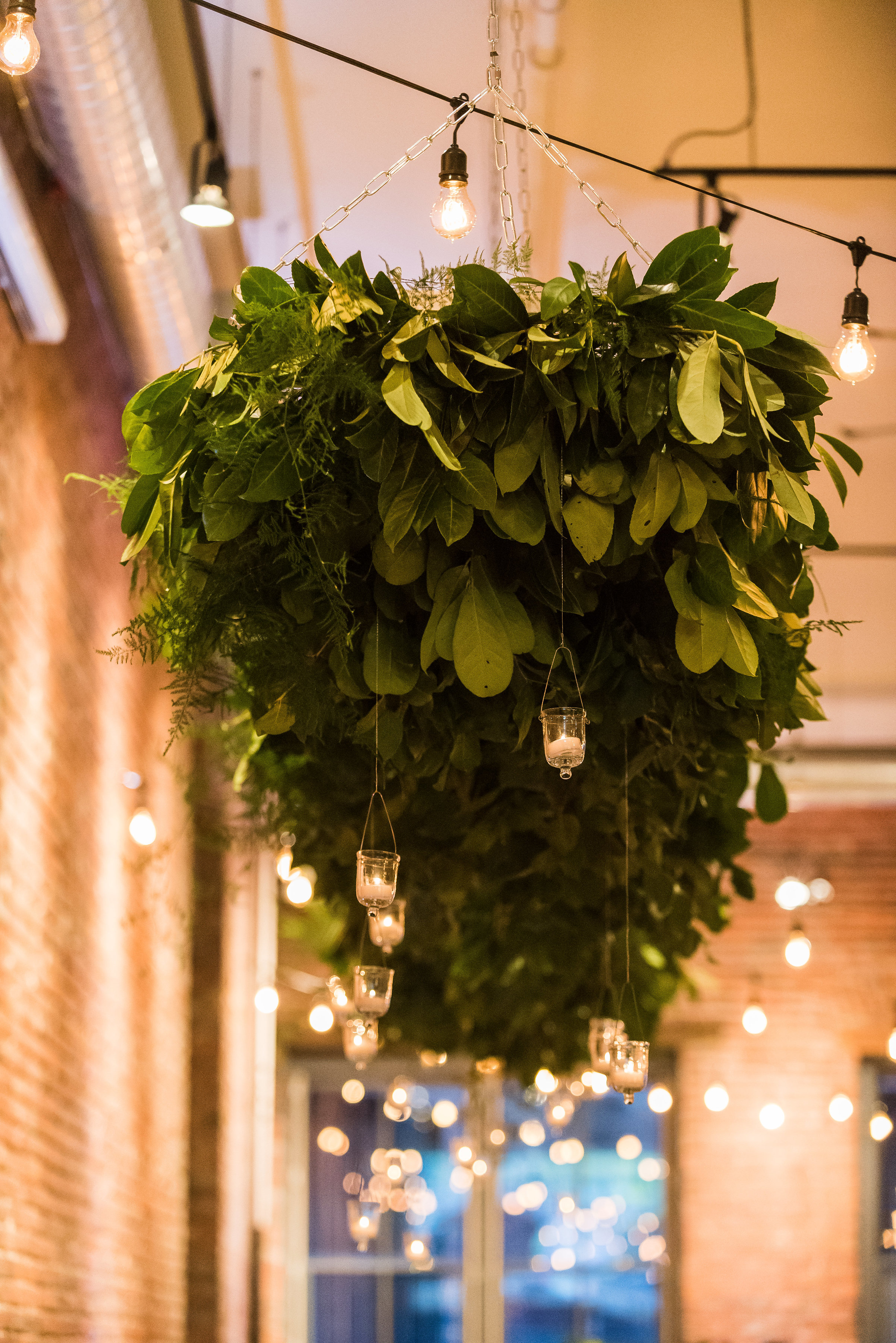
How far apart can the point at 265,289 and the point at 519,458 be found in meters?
0.37

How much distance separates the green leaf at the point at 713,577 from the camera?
1.57m

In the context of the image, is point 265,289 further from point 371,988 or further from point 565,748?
point 371,988

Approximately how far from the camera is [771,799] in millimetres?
2453

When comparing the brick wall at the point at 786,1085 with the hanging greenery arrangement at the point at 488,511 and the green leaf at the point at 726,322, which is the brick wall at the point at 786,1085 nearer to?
the hanging greenery arrangement at the point at 488,511

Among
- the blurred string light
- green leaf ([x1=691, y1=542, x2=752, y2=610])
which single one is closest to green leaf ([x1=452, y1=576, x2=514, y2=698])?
green leaf ([x1=691, y1=542, x2=752, y2=610])

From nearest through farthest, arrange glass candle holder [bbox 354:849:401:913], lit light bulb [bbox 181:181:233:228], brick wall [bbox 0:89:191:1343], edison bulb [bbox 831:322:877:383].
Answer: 1. glass candle holder [bbox 354:849:401:913]
2. edison bulb [bbox 831:322:877:383]
3. brick wall [bbox 0:89:191:1343]
4. lit light bulb [bbox 181:181:233:228]

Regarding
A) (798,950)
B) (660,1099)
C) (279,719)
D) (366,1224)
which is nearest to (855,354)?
(279,719)

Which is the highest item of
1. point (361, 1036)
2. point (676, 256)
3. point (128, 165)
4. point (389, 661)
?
point (128, 165)

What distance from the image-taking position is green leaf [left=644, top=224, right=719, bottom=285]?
1577 millimetres

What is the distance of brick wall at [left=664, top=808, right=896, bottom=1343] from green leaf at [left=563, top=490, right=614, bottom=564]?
7067mm

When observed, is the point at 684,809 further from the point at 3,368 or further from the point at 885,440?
the point at 885,440

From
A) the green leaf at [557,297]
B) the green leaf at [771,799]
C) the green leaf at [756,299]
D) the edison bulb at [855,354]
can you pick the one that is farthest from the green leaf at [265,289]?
the green leaf at [771,799]

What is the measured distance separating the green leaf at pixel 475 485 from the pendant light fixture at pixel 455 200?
56cm

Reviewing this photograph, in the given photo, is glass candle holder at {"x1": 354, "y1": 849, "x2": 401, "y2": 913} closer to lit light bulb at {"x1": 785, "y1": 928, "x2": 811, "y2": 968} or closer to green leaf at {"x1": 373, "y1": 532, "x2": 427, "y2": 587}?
green leaf at {"x1": 373, "y1": 532, "x2": 427, "y2": 587}
